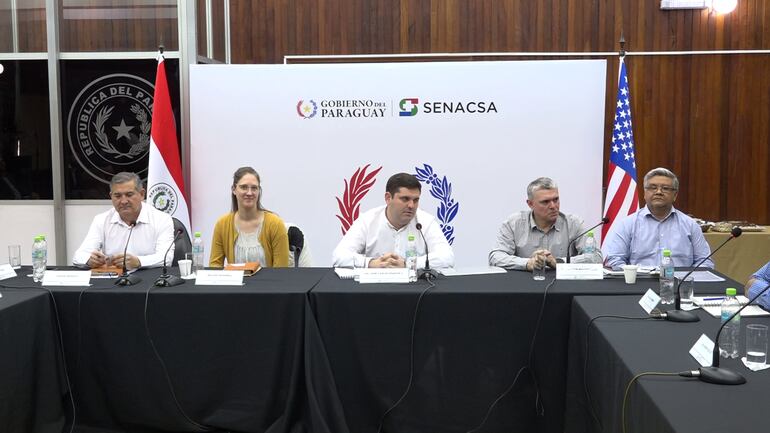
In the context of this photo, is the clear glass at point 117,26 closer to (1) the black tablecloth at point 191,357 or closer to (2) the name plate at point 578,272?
(1) the black tablecloth at point 191,357

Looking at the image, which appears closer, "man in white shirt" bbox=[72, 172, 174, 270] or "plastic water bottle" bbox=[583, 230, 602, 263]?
"plastic water bottle" bbox=[583, 230, 602, 263]

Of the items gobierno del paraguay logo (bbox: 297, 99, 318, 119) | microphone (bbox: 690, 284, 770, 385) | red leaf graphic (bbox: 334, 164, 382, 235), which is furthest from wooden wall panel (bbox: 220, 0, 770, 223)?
microphone (bbox: 690, 284, 770, 385)

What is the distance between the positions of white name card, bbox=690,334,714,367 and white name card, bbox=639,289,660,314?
484 mm

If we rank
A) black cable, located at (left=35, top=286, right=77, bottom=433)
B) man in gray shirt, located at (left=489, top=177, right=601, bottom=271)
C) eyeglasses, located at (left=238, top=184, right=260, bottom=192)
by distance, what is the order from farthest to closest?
1. eyeglasses, located at (left=238, top=184, right=260, bottom=192)
2. man in gray shirt, located at (left=489, top=177, right=601, bottom=271)
3. black cable, located at (left=35, top=286, right=77, bottom=433)

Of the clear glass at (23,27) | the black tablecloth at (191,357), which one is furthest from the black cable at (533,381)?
the clear glass at (23,27)

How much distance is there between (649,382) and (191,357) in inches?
72.5

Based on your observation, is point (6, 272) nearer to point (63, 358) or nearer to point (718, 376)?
point (63, 358)

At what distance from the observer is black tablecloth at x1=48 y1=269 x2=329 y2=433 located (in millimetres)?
2809

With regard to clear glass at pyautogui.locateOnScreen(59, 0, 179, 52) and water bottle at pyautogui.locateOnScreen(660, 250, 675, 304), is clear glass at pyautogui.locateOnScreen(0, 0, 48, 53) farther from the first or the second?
water bottle at pyautogui.locateOnScreen(660, 250, 675, 304)

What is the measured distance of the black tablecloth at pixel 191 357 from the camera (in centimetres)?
281

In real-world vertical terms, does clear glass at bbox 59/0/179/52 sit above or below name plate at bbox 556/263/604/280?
above

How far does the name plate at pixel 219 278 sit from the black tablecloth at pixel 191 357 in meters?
0.10

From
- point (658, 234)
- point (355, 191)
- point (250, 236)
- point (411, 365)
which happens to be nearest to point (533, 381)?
point (411, 365)

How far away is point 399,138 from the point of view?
4805 millimetres
